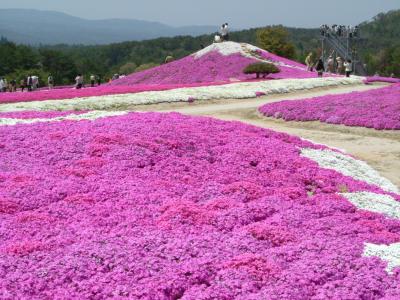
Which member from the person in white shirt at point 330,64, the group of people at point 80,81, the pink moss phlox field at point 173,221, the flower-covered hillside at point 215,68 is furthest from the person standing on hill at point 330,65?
the pink moss phlox field at point 173,221

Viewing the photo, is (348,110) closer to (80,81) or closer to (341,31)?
(80,81)

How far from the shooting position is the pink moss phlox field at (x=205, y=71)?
208 feet

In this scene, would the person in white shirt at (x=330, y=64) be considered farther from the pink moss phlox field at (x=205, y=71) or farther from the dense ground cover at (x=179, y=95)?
the dense ground cover at (x=179, y=95)

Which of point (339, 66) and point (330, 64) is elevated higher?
point (330, 64)

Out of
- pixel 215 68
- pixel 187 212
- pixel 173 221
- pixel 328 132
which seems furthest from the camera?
pixel 215 68

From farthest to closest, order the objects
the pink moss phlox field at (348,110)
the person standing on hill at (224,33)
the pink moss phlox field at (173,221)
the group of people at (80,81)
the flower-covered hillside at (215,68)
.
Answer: the person standing on hill at (224,33), the flower-covered hillside at (215,68), the group of people at (80,81), the pink moss phlox field at (348,110), the pink moss phlox field at (173,221)

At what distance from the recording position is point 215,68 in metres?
67.1

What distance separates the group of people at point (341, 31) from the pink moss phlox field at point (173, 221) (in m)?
56.3

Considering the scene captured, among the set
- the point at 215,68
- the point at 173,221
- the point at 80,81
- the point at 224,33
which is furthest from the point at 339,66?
the point at 173,221

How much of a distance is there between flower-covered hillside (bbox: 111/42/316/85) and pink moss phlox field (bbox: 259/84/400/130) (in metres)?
24.8

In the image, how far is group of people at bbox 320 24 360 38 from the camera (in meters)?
72.1

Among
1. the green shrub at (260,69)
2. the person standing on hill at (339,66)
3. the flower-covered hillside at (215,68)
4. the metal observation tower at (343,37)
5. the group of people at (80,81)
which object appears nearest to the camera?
the group of people at (80,81)

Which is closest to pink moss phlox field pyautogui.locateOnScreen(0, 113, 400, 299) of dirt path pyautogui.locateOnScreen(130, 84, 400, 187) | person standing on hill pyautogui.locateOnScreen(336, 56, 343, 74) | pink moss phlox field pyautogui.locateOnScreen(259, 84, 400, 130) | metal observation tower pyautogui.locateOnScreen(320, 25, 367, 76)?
dirt path pyautogui.locateOnScreen(130, 84, 400, 187)

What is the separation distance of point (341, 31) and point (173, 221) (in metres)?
69.0
